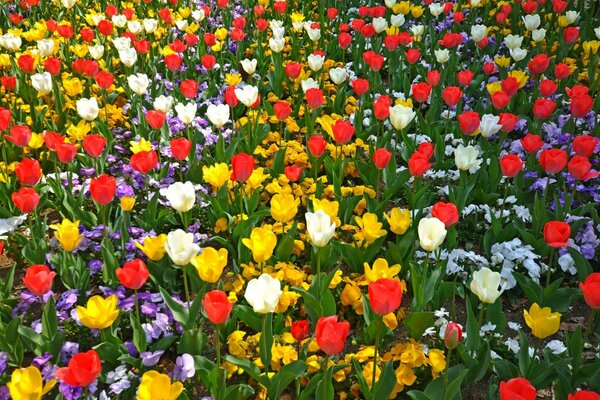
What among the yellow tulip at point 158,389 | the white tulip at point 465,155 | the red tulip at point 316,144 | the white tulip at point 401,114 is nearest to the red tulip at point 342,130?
the red tulip at point 316,144

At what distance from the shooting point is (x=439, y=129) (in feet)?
13.9

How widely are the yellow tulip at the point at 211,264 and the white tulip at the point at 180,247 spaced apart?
0.04 meters

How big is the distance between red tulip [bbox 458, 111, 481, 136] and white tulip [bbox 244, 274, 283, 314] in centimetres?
168

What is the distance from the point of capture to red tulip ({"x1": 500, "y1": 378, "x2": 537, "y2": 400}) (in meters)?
1.70

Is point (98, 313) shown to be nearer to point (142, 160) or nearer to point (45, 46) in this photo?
point (142, 160)

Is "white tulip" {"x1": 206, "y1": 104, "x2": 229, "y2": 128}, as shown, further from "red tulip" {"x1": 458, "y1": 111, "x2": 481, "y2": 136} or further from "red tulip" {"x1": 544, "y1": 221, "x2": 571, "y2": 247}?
"red tulip" {"x1": 544, "y1": 221, "x2": 571, "y2": 247}

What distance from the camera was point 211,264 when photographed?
230cm

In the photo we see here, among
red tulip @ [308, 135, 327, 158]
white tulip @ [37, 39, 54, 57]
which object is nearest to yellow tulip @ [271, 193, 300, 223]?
red tulip @ [308, 135, 327, 158]

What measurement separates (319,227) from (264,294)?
A: 0.38 m

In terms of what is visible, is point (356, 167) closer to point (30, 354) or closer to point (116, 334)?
point (116, 334)

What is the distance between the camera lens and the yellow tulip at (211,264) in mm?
2297

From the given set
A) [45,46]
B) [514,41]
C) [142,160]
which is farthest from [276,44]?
[142,160]

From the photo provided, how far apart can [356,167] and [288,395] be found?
1580mm

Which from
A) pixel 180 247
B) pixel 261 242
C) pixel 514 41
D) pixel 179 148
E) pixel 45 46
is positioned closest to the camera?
pixel 180 247
